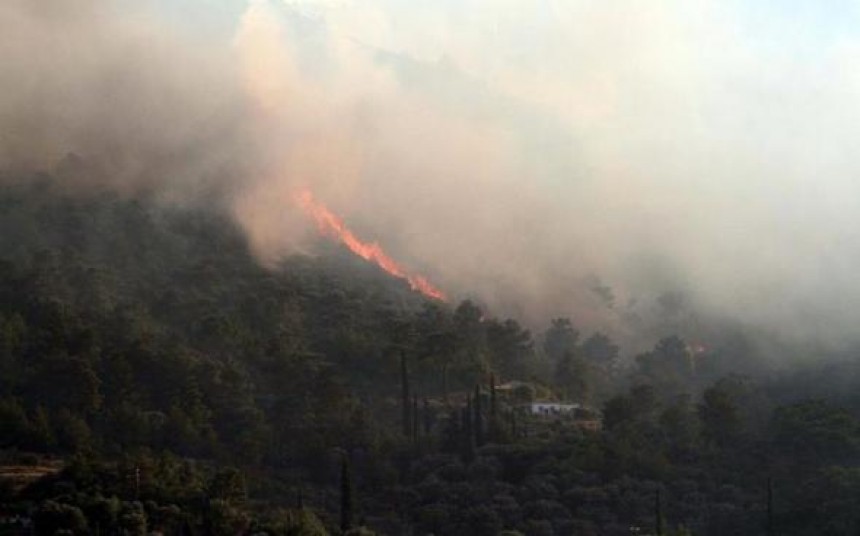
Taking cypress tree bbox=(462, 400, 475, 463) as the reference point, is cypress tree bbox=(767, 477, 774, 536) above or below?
below

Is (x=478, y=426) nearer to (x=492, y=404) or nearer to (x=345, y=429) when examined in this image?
(x=492, y=404)

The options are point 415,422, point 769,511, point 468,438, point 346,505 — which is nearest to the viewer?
point 346,505

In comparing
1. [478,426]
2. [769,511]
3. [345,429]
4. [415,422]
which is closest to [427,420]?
[415,422]

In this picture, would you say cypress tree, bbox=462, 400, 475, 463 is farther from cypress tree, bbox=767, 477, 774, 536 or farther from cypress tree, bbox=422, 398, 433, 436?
cypress tree, bbox=767, 477, 774, 536

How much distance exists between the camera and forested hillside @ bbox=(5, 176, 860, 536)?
429ft

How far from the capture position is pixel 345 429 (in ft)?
524

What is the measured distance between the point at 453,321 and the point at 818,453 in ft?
172

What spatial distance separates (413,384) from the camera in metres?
182

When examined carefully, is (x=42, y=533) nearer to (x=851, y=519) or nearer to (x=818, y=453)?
(x=851, y=519)

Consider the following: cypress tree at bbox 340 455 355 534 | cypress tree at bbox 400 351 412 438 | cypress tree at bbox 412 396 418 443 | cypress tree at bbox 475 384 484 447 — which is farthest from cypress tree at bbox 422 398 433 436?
cypress tree at bbox 340 455 355 534

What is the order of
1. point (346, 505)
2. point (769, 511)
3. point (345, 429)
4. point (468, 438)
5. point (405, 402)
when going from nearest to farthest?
1. point (346, 505)
2. point (769, 511)
3. point (468, 438)
4. point (345, 429)
5. point (405, 402)

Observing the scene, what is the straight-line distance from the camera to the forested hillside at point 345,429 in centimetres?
13065

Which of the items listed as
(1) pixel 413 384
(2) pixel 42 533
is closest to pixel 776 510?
(1) pixel 413 384

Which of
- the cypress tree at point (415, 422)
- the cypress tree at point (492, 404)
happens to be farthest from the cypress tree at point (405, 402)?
the cypress tree at point (492, 404)
